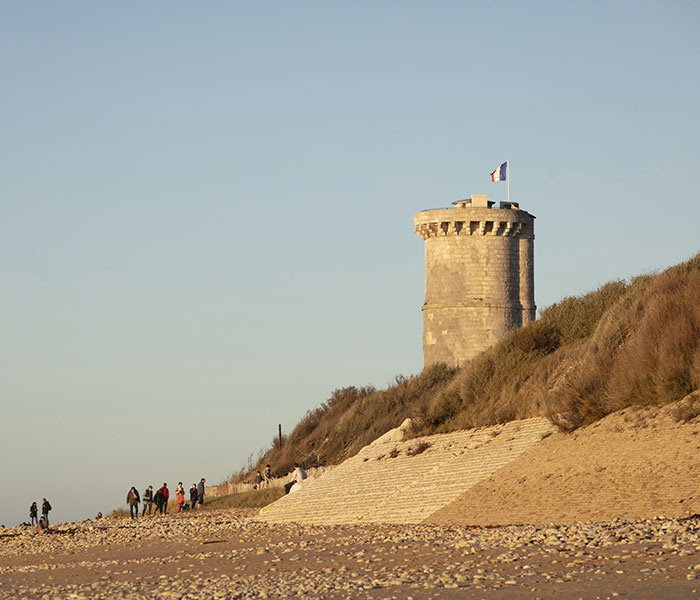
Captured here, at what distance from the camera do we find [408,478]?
85.3 ft

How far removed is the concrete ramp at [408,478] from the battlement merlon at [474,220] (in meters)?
20.1

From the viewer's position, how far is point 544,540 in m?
15.2

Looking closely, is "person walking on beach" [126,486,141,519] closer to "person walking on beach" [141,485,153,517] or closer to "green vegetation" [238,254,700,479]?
"person walking on beach" [141,485,153,517]

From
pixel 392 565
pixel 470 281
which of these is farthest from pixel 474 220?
pixel 392 565

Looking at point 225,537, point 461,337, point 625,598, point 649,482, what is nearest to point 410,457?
point 225,537

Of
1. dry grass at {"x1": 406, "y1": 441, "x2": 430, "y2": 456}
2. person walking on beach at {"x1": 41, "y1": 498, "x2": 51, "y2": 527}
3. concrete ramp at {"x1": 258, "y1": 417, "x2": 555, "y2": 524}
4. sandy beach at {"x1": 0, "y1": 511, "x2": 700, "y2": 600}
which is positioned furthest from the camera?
person walking on beach at {"x1": 41, "y1": 498, "x2": 51, "y2": 527}

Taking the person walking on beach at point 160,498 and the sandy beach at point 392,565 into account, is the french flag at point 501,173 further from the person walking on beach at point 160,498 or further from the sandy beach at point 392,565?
the sandy beach at point 392,565

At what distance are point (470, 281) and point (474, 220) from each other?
2.85 meters

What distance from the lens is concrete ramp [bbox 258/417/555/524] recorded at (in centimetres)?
2339

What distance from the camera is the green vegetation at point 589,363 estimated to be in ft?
73.7

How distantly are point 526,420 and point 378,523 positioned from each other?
493 centimetres

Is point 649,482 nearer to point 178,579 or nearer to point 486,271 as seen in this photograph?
point 178,579

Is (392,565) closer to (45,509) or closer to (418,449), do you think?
(418,449)

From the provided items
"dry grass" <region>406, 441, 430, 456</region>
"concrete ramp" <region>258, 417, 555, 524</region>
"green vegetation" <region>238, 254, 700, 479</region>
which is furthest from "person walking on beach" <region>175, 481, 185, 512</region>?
"dry grass" <region>406, 441, 430, 456</region>
